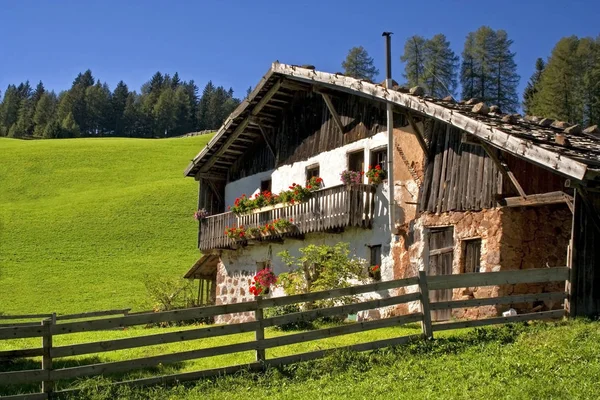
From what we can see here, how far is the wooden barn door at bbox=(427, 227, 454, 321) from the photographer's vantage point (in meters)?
16.9

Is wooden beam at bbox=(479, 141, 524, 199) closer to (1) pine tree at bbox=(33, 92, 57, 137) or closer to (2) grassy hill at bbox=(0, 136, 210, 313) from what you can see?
(2) grassy hill at bbox=(0, 136, 210, 313)

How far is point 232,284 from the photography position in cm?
2648

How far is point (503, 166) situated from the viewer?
1506 centimetres

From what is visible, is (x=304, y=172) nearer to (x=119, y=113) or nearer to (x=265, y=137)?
(x=265, y=137)

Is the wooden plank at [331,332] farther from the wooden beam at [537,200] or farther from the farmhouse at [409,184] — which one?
the wooden beam at [537,200]

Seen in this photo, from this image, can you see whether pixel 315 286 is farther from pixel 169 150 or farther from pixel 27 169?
pixel 169 150

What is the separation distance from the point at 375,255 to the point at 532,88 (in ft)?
242

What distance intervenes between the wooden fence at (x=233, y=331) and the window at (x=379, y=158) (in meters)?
7.63

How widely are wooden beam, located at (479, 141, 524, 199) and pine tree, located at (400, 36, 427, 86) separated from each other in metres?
66.9

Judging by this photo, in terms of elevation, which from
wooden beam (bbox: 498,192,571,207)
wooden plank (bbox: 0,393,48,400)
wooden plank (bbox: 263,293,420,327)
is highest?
wooden beam (bbox: 498,192,571,207)

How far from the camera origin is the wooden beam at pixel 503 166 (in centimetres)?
1472

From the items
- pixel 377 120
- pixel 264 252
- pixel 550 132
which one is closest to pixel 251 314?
pixel 264 252

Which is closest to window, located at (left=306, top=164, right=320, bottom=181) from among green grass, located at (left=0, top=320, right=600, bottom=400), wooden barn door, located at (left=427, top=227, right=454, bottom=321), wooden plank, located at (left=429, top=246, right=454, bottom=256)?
wooden barn door, located at (left=427, top=227, right=454, bottom=321)

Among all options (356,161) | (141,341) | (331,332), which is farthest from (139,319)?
(356,161)
